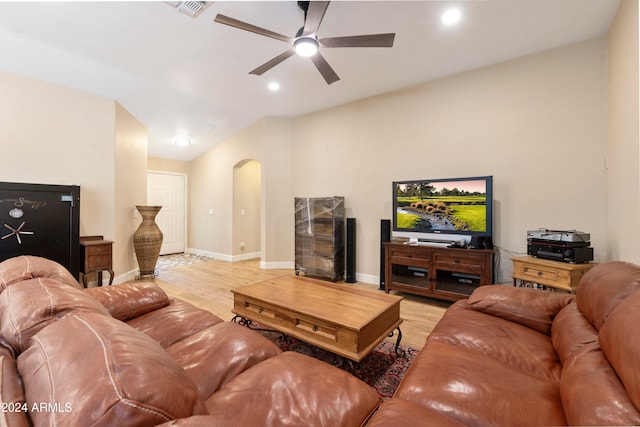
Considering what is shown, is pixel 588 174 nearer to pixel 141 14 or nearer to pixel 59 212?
pixel 141 14

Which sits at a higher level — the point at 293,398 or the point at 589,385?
the point at 589,385

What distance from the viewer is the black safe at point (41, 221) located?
291cm

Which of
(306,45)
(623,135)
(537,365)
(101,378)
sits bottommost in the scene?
(537,365)

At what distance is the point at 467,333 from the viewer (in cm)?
154

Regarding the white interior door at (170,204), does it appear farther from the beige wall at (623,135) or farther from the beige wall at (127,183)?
the beige wall at (623,135)

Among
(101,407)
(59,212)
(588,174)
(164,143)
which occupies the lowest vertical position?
(101,407)

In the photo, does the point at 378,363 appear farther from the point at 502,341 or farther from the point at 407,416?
the point at 407,416

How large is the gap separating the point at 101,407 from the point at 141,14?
3.10 metres

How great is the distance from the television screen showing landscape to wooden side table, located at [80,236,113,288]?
3.88 metres

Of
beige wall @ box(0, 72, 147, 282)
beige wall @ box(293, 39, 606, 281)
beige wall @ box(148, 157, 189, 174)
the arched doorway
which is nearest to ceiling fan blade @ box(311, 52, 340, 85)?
beige wall @ box(293, 39, 606, 281)

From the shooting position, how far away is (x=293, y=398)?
3.30ft

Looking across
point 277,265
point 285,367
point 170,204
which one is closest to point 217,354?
point 285,367

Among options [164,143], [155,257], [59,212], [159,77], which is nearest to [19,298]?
[59,212]

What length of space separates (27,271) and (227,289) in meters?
2.79
